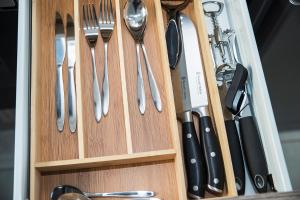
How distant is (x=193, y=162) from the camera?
685 millimetres

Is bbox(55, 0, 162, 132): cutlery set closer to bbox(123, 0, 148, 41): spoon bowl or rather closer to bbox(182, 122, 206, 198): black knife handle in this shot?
bbox(123, 0, 148, 41): spoon bowl

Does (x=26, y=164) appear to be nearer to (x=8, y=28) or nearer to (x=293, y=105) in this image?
(x=8, y=28)

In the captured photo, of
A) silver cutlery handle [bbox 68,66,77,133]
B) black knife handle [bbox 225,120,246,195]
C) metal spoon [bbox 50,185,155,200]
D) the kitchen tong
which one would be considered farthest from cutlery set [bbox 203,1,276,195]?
silver cutlery handle [bbox 68,66,77,133]

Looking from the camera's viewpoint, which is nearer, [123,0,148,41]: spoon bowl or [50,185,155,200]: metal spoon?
[50,185,155,200]: metal spoon

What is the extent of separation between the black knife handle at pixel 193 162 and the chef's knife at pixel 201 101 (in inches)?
0.5

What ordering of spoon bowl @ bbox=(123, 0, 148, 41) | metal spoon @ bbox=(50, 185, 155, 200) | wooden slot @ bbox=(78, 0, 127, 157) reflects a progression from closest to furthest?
metal spoon @ bbox=(50, 185, 155, 200), wooden slot @ bbox=(78, 0, 127, 157), spoon bowl @ bbox=(123, 0, 148, 41)

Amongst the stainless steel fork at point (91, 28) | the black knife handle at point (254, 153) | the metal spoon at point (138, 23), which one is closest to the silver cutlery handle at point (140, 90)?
the metal spoon at point (138, 23)

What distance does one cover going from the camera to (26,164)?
0.66m

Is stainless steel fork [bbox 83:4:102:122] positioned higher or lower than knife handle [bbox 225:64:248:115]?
higher

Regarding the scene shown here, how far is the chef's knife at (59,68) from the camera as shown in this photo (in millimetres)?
747

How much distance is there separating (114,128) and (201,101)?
21 cm

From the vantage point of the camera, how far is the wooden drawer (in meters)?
0.68

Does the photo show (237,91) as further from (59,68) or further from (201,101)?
(59,68)

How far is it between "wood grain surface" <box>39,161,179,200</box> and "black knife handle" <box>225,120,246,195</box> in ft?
0.43
